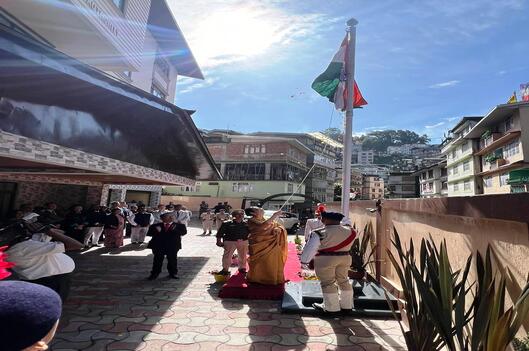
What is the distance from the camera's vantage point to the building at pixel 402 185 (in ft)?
238

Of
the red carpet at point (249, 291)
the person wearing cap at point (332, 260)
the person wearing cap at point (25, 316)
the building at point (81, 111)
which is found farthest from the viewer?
the red carpet at point (249, 291)

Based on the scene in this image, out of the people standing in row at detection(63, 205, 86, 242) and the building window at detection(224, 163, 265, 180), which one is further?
the building window at detection(224, 163, 265, 180)

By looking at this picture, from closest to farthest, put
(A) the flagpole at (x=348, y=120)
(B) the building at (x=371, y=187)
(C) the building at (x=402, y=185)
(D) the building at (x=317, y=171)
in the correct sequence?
(A) the flagpole at (x=348, y=120), (D) the building at (x=317, y=171), (C) the building at (x=402, y=185), (B) the building at (x=371, y=187)

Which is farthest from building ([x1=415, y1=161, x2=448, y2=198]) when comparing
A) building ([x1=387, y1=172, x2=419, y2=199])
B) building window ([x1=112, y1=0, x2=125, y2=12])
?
building window ([x1=112, y1=0, x2=125, y2=12])

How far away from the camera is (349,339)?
13.9ft

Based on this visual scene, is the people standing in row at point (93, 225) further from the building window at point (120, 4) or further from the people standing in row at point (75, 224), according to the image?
the building window at point (120, 4)

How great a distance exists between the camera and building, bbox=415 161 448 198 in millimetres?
57281

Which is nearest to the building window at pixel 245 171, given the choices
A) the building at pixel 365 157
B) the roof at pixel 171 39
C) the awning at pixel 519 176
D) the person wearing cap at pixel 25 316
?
the roof at pixel 171 39

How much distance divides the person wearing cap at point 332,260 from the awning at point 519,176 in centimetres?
3497

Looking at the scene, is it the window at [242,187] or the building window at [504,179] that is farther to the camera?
the window at [242,187]

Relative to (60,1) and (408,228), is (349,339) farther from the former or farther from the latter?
Result: (60,1)

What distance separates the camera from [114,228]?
11.1 metres

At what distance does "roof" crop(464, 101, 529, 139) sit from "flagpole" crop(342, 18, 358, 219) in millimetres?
35111

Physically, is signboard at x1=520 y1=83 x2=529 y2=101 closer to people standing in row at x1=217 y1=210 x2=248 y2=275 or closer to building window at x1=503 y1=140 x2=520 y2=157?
building window at x1=503 y1=140 x2=520 y2=157
